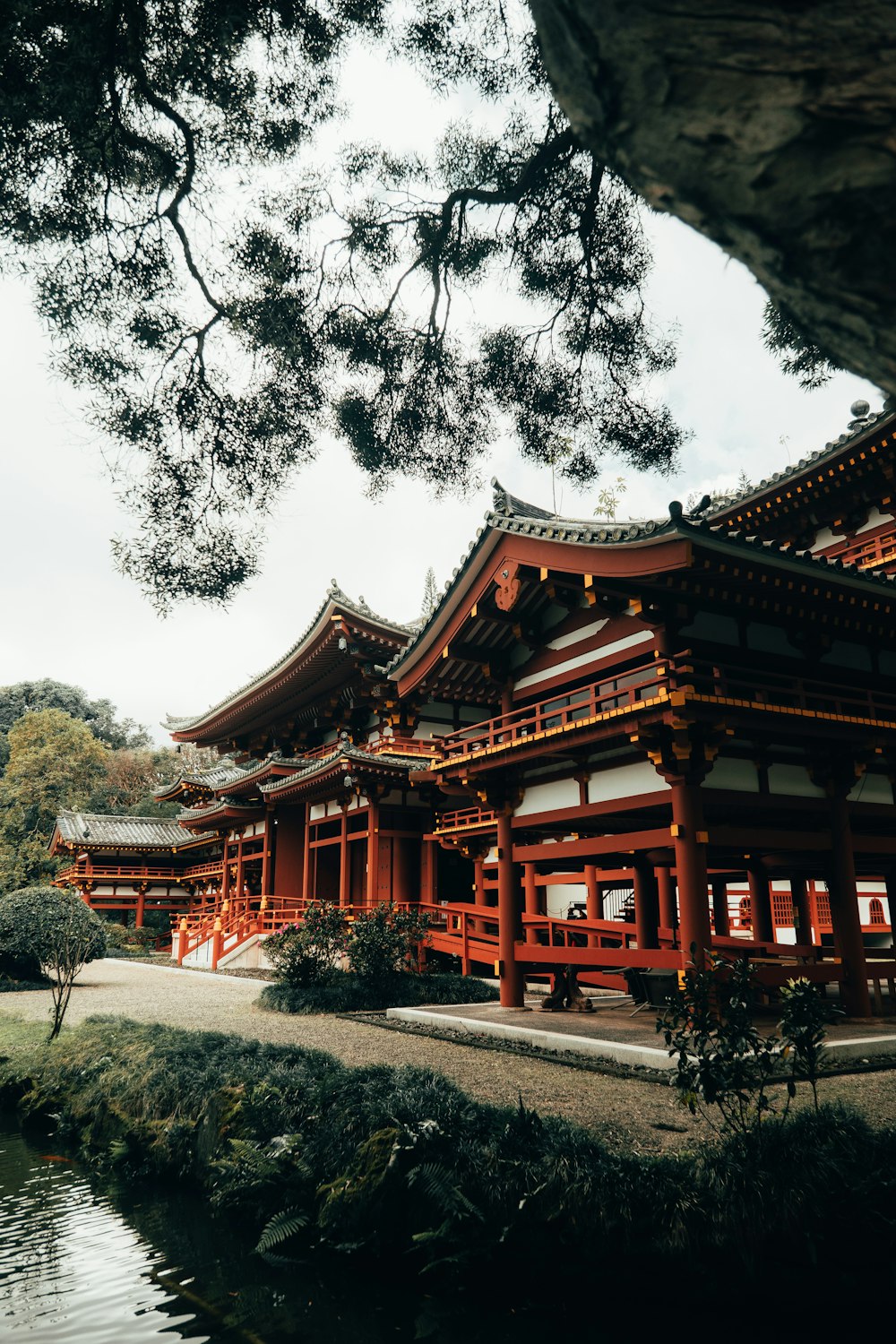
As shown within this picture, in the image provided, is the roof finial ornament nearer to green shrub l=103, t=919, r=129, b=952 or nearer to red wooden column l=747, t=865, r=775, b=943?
red wooden column l=747, t=865, r=775, b=943

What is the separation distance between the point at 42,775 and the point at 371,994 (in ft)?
97.6

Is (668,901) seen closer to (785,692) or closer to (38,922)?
(785,692)

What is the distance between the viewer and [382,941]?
13414mm

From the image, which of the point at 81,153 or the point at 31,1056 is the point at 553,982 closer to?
the point at 31,1056

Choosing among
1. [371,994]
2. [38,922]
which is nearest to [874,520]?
[371,994]

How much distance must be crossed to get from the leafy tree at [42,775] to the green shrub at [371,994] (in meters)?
25.6

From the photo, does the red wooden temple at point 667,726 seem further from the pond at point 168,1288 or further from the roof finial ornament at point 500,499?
the pond at point 168,1288

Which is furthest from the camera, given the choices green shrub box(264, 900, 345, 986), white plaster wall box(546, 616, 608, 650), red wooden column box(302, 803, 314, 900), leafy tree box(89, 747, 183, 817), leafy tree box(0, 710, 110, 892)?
leafy tree box(89, 747, 183, 817)

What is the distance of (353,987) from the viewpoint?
43.6 ft

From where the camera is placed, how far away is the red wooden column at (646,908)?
465 inches

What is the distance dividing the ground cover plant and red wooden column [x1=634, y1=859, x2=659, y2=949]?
256 inches

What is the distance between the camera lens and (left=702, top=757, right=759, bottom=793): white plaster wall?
380 inches

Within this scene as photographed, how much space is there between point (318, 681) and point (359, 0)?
689 inches

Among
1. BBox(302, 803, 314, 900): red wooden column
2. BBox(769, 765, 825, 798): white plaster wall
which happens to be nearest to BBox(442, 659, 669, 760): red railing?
BBox(769, 765, 825, 798): white plaster wall
